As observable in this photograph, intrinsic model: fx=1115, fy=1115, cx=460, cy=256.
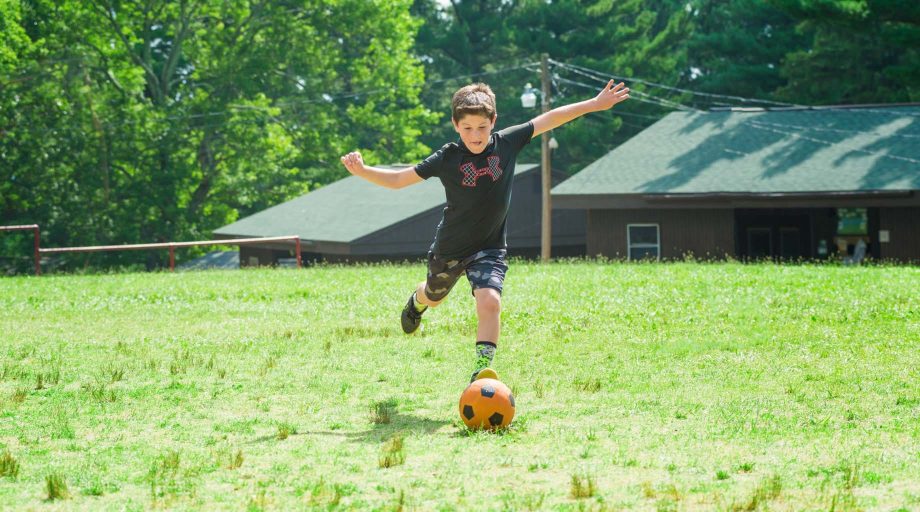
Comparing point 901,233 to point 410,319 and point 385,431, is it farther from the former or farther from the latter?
point 385,431

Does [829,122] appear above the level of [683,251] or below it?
above

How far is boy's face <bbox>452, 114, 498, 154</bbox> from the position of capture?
8.50m

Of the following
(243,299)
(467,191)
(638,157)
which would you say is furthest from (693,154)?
(467,191)

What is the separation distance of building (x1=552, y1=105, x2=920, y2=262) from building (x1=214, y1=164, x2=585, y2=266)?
5.81 metres

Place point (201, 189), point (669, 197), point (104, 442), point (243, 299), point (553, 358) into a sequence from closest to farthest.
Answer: point (104, 442)
point (553, 358)
point (243, 299)
point (669, 197)
point (201, 189)

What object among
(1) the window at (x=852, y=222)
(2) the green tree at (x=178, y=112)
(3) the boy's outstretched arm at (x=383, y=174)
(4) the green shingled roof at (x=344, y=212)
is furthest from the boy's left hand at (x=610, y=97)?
(2) the green tree at (x=178, y=112)

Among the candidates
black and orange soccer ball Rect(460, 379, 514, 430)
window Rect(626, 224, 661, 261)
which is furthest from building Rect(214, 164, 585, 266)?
black and orange soccer ball Rect(460, 379, 514, 430)

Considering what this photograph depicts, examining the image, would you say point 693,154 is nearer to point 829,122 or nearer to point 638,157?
point 638,157

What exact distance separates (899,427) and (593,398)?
7.39ft

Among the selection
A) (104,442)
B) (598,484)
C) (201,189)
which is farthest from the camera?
(201,189)

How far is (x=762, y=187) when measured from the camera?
34.2 meters

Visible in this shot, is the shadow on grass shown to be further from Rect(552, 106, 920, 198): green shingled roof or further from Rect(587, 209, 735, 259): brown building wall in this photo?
Rect(587, 209, 735, 259): brown building wall

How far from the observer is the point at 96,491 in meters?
5.86

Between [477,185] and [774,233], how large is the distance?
110ft
